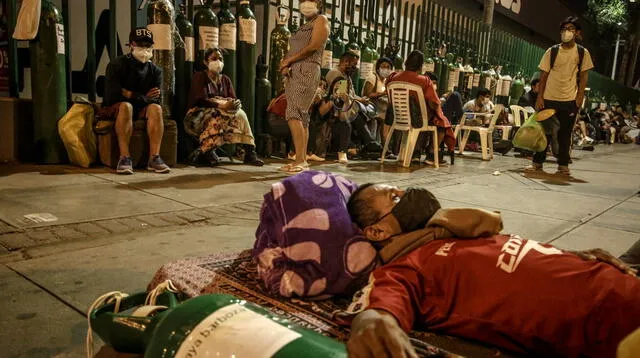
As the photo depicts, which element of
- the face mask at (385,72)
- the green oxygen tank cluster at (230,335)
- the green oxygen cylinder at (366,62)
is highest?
the green oxygen cylinder at (366,62)

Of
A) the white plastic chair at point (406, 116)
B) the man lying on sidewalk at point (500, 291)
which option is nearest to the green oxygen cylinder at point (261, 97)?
Result: the white plastic chair at point (406, 116)

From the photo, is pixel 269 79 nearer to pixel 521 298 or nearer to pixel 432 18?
pixel 432 18

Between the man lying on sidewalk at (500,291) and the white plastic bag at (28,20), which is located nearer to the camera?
the man lying on sidewalk at (500,291)

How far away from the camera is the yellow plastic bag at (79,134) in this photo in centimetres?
514

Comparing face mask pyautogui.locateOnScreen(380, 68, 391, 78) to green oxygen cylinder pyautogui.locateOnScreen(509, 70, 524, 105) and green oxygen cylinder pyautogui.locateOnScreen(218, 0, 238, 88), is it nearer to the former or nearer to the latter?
green oxygen cylinder pyautogui.locateOnScreen(218, 0, 238, 88)

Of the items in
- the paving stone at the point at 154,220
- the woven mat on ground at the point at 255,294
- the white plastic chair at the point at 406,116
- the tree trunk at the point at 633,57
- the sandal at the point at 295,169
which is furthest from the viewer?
the tree trunk at the point at 633,57

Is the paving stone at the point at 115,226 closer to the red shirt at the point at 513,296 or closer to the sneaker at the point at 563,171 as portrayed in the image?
the red shirt at the point at 513,296

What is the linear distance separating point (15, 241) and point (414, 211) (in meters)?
2.13

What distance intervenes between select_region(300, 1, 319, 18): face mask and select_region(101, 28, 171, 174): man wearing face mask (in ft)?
5.34

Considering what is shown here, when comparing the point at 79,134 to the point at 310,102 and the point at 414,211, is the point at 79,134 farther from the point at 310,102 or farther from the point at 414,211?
the point at 414,211

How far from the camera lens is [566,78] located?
672 centimetres

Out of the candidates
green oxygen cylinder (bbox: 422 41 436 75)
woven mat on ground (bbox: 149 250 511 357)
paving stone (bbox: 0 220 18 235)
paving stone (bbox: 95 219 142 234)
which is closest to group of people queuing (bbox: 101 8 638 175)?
green oxygen cylinder (bbox: 422 41 436 75)

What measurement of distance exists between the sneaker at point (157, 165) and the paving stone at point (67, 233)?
7.44 feet

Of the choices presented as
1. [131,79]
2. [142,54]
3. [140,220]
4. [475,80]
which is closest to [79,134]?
[131,79]
